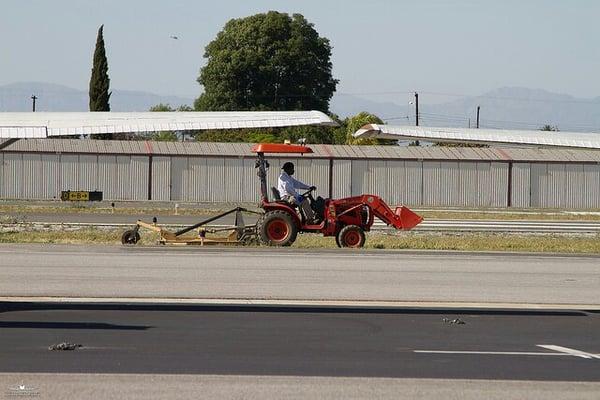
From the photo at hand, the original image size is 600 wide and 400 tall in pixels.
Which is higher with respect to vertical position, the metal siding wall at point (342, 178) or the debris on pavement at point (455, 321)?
the metal siding wall at point (342, 178)

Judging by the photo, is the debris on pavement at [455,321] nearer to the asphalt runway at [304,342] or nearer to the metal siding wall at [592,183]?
the asphalt runway at [304,342]

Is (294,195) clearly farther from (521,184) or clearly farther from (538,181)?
(538,181)

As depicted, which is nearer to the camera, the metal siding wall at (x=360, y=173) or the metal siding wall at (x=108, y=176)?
the metal siding wall at (x=108, y=176)

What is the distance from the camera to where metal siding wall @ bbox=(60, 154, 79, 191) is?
56.4m

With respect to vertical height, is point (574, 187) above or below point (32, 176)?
below

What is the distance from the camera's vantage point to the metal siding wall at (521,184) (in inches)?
2356

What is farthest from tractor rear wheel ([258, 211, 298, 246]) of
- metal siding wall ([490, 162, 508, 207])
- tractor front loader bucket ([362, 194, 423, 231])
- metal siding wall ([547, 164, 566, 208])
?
metal siding wall ([547, 164, 566, 208])

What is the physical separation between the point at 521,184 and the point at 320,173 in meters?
11.0

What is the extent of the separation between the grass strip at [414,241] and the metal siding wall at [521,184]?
28.3 meters

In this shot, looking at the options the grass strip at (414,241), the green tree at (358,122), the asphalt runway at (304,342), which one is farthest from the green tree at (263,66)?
the asphalt runway at (304,342)

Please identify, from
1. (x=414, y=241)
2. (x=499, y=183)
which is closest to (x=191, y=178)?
(x=499, y=183)

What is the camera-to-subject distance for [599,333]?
531 inches

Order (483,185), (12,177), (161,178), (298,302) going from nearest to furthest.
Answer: (298,302) < (12,177) < (161,178) < (483,185)

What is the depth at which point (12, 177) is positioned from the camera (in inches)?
2212
